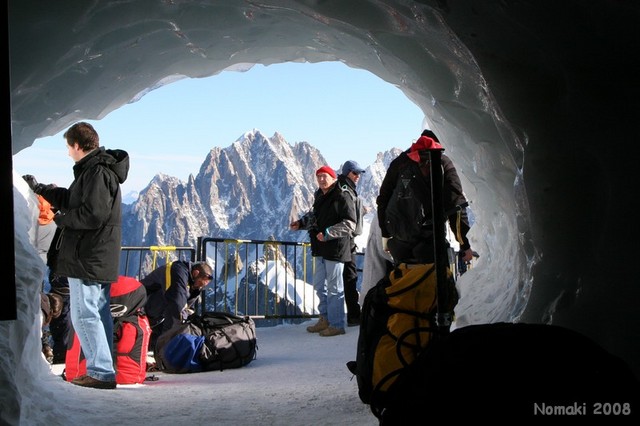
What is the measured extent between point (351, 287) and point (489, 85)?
4.21m

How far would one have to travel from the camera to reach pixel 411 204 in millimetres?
3678

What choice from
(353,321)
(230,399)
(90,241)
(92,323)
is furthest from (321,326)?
(90,241)

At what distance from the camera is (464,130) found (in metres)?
3.88

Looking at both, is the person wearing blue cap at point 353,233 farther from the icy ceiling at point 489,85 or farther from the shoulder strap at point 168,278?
the shoulder strap at point 168,278

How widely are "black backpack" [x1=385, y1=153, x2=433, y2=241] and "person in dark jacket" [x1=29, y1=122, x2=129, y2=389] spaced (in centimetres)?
196

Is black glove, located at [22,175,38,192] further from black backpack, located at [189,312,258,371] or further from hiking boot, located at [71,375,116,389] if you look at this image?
black backpack, located at [189,312,258,371]

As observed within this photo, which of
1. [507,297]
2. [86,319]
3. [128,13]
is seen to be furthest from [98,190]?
[507,297]

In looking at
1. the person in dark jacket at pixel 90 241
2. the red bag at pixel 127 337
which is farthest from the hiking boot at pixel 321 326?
the person in dark jacket at pixel 90 241

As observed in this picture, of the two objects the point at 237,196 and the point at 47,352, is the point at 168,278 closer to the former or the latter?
the point at 47,352

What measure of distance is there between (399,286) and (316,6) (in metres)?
1.93

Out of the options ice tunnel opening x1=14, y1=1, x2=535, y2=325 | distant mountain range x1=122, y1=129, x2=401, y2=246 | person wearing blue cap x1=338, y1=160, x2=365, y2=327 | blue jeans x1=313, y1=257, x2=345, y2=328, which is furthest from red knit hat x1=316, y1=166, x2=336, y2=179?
distant mountain range x1=122, y1=129, x2=401, y2=246

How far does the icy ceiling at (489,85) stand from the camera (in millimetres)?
2295

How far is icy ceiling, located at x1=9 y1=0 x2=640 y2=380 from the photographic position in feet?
7.53

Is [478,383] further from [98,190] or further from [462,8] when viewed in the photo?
[98,190]
